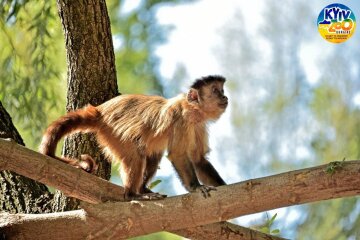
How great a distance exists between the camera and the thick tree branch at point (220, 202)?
425 cm

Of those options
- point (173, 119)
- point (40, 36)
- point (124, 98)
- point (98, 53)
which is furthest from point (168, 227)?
point (40, 36)

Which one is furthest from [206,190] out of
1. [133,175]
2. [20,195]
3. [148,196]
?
[20,195]

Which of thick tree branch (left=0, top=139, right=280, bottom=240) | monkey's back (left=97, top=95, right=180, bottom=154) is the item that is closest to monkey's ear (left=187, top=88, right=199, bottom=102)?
monkey's back (left=97, top=95, right=180, bottom=154)

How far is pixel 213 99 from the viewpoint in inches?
214

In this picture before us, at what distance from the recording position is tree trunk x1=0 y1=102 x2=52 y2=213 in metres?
5.57

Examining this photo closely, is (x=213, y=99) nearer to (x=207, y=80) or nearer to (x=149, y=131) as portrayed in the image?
(x=207, y=80)

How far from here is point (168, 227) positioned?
4633 mm

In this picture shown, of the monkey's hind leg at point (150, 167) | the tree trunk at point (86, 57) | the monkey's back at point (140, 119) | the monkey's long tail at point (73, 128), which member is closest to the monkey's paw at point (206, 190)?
the monkey's back at point (140, 119)

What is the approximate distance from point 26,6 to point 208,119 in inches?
171

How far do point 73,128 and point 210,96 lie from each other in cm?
112

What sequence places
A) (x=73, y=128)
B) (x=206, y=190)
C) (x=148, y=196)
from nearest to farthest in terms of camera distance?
1. (x=206, y=190)
2. (x=148, y=196)
3. (x=73, y=128)

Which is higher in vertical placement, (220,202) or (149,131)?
(149,131)

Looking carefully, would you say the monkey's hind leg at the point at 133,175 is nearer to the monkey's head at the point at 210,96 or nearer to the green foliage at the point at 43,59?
the monkey's head at the point at 210,96

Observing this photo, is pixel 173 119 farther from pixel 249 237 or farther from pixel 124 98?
pixel 249 237
